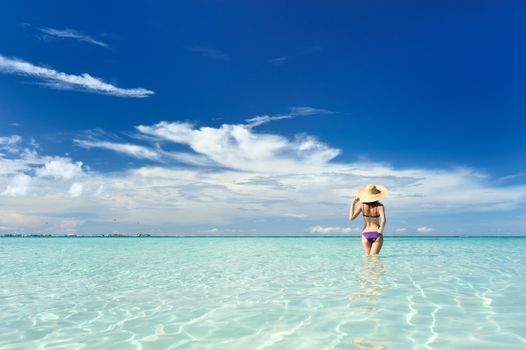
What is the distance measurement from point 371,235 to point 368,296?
6086 mm

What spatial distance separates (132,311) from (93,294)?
7.30ft

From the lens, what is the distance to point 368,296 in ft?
22.7

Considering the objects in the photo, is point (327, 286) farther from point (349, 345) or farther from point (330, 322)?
point (349, 345)

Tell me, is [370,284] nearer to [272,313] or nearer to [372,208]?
[272,313]

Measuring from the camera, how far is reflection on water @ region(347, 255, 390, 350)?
4254 mm

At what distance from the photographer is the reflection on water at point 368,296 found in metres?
4.25

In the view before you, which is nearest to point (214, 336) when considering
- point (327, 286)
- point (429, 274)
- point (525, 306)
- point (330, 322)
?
point (330, 322)

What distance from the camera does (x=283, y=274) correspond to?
10.8 meters

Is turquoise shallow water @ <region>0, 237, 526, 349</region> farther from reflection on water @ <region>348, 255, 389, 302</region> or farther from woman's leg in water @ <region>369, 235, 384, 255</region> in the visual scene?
woman's leg in water @ <region>369, 235, 384, 255</region>

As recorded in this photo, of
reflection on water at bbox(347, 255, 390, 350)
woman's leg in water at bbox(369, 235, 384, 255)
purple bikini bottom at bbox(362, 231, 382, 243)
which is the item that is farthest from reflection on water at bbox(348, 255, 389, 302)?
woman's leg in water at bbox(369, 235, 384, 255)

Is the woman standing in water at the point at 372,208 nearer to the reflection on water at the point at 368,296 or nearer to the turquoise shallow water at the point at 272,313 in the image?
the reflection on water at the point at 368,296

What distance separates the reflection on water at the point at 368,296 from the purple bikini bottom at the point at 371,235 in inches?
77.1

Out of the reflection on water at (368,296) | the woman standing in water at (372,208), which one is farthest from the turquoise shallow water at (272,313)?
the woman standing in water at (372,208)

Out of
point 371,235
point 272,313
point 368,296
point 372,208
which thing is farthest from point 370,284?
point 371,235
